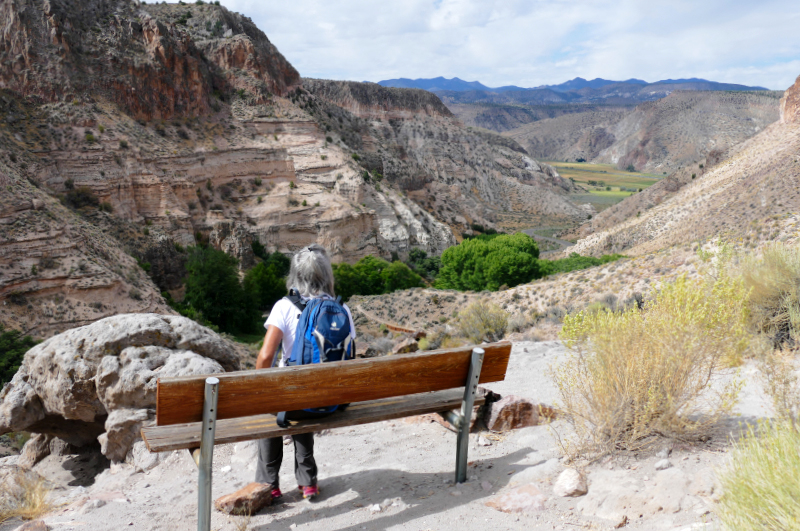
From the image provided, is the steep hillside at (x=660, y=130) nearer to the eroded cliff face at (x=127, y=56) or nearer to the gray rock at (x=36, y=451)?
the eroded cliff face at (x=127, y=56)

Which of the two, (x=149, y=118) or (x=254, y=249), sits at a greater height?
(x=149, y=118)

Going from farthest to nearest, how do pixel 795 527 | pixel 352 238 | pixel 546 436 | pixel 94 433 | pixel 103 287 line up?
pixel 352 238, pixel 103 287, pixel 94 433, pixel 546 436, pixel 795 527

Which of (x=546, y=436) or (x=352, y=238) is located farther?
(x=352, y=238)

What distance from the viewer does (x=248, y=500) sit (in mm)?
3238

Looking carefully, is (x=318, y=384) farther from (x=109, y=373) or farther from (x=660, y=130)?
(x=660, y=130)

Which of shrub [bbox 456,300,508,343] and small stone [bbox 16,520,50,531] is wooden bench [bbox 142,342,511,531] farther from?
shrub [bbox 456,300,508,343]

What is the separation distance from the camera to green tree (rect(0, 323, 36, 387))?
47.5 feet

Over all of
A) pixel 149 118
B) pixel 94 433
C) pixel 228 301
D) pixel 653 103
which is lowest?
pixel 228 301

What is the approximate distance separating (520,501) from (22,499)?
3541 millimetres

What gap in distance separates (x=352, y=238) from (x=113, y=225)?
15771 millimetres

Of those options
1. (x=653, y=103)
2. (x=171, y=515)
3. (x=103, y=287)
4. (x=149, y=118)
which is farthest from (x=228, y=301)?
(x=653, y=103)

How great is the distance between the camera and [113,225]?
94.7ft

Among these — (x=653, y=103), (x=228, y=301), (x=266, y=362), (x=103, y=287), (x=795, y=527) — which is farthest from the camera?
(x=653, y=103)

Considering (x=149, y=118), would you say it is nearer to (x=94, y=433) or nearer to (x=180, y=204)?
(x=180, y=204)
